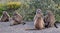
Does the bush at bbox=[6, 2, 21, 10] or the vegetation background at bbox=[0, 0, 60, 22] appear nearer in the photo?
the vegetation background at bbox=[0, 0, 60, 22]

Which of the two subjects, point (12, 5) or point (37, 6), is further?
point (12, 5)

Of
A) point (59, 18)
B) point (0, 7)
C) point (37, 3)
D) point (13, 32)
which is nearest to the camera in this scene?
point (13, 32)

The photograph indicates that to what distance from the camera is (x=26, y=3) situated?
52.1 ft

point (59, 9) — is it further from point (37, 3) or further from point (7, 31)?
point (7, 31)

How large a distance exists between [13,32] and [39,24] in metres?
1.34

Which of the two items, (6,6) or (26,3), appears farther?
(6,6)

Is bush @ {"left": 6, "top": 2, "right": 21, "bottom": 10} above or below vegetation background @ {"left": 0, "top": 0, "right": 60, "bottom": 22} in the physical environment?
below

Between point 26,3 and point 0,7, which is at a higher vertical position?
point 26,3

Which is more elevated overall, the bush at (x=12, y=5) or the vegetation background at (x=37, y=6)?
the vegetation background at (x=37, y=6)

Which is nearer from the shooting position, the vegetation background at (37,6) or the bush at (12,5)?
the vegetation background at (37,6)

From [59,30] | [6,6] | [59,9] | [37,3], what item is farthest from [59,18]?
[6,6]

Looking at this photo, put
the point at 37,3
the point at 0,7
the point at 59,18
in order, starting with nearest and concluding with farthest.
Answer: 1. the point at 59,18
2. the point at 37,3
3. the point at 0,7

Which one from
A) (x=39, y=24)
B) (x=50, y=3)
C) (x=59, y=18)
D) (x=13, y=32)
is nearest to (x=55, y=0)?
(x=50, y=3)

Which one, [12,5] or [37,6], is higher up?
[37,6]
